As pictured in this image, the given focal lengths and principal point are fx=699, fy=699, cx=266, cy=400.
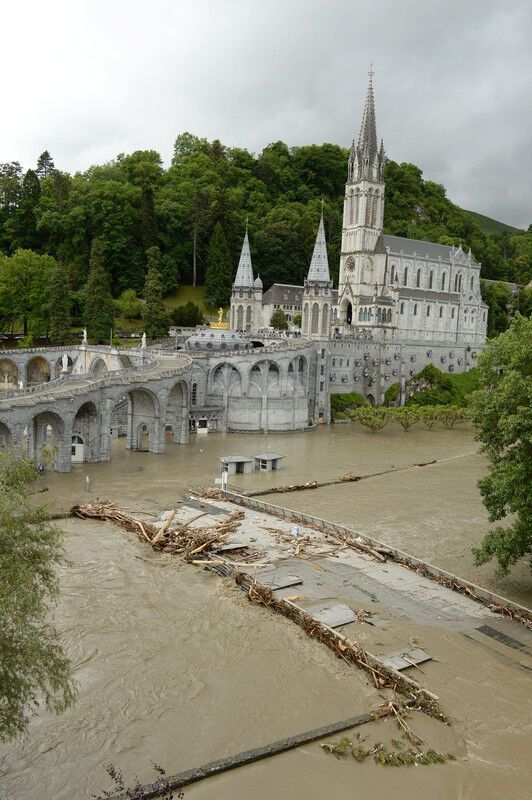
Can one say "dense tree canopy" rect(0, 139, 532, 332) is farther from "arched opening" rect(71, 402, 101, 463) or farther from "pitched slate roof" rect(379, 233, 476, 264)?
"arched opening" rect(71, 402, 101, 463)

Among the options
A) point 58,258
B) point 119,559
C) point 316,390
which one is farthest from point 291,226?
point 119,559

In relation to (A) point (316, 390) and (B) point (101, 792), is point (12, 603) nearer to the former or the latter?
(B) point (101, 792)

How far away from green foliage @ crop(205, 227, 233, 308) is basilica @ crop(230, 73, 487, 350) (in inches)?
217

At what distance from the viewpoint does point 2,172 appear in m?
99.1

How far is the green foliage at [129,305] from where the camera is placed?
7856 centimetres

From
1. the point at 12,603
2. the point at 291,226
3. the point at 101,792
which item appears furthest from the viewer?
the point at 291,226

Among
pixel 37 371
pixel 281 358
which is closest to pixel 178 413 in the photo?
pixel 281 358

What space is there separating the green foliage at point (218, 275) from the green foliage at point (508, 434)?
6341cm

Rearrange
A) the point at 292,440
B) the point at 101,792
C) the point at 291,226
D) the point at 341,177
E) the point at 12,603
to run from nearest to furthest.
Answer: the point at 12,603 → the point at 101,792 → the point at 292,440 → the point at 291,226 → the point at 341,177

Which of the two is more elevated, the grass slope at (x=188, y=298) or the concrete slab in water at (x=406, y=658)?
the grass slope at (x=188, y=298)

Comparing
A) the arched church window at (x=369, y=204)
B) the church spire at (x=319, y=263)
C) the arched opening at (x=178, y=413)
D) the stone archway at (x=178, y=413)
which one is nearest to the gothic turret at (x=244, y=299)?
the church spire at (x=319, y=263)

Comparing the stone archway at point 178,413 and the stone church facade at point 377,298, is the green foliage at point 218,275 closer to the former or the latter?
the stone church facade at point 377,298

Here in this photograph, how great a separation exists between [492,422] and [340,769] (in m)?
13.7

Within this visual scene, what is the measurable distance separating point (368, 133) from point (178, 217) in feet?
89.8
